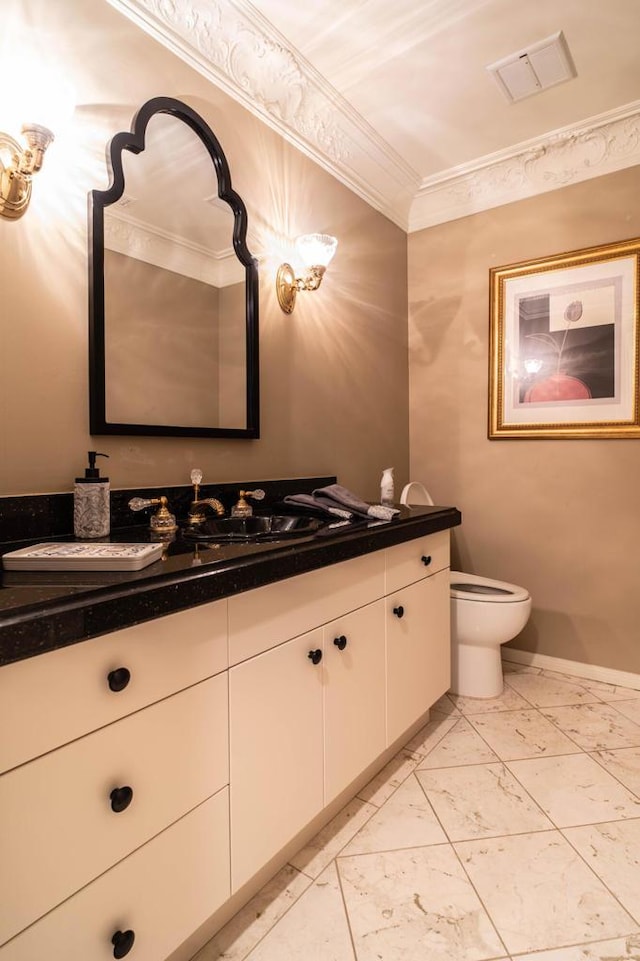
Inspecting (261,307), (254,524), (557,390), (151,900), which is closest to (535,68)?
(557,390)

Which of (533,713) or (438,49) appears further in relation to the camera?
(533,713)

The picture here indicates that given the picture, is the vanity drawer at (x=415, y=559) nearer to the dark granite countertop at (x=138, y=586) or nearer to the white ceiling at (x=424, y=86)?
the dark granite countertop at (x=138, y=586)

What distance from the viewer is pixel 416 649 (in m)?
1.79

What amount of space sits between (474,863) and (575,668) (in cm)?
Result: 143

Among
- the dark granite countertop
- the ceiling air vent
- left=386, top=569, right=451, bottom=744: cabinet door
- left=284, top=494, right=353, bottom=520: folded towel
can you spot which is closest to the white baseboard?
left=386, top=569, right=451, bottom=744: cabinet door

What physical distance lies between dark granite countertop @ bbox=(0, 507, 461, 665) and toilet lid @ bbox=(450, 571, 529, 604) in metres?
1.07

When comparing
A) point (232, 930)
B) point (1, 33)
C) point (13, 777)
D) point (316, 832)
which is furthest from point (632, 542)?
point (1, 33)

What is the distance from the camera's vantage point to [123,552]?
0.95 meters

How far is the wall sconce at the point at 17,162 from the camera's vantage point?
45.9 inches

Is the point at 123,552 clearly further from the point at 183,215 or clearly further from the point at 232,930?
the point at 183,215

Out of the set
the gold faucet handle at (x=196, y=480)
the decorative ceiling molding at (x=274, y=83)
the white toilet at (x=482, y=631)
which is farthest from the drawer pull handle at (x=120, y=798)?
the decorative ceiling molding at (x=274, y=83)

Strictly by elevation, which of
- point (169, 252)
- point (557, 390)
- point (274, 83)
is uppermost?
point (274, 83)

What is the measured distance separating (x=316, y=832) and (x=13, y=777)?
1.05 metres

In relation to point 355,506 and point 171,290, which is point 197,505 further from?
point 171,290
